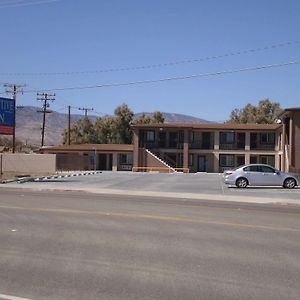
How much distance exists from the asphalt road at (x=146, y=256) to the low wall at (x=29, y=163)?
38.2 metres

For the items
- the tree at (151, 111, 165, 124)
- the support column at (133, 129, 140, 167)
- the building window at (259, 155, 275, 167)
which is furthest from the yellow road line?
the tree at (151, 111, 165, 124)

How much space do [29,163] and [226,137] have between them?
2743 centimetres

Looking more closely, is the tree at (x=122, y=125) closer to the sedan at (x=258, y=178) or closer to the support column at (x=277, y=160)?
the support column at (x=277, y=160)

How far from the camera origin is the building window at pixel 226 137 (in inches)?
2803

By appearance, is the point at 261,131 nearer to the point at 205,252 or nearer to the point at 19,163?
the point at 19,163

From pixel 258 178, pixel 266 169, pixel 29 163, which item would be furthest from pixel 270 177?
pixel 29 163

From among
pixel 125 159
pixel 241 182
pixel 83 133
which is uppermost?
pixel 83 133

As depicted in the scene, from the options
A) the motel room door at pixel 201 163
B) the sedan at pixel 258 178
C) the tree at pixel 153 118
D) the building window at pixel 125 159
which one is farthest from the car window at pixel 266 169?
the tree at pixel 153 118

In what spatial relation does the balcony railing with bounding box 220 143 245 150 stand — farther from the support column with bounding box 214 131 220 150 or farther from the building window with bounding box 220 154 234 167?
the building window with bounding box 220 154 234 167

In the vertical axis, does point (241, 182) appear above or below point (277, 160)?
below

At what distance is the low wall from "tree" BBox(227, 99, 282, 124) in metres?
53.0

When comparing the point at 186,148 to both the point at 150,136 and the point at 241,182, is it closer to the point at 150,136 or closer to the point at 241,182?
the point at 150,136

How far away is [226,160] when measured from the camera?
71188 millimetres

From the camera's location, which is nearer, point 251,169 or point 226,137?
point 251,169
